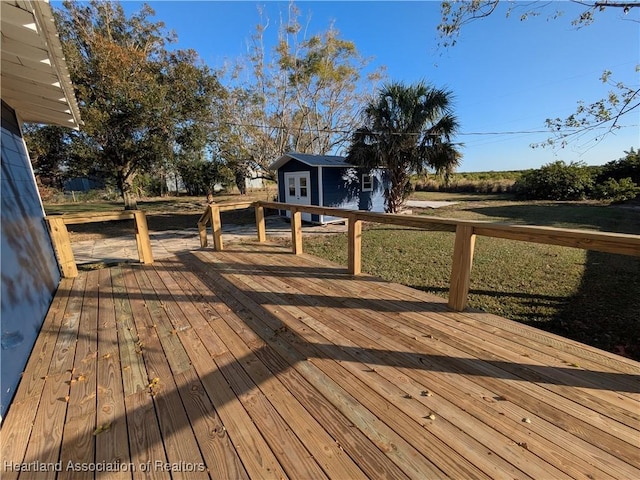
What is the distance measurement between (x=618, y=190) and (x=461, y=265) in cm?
1801

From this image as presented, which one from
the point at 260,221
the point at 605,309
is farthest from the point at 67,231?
the point at 605,309

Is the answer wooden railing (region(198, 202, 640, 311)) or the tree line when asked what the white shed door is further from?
wooden railing (region(198, 202, 640, 311))

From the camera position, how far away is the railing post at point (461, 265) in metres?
2.41

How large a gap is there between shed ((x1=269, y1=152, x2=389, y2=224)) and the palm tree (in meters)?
1.50

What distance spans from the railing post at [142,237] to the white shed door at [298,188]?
642cm

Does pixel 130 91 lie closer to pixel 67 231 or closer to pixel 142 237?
pixel 67 231

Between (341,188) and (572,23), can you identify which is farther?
(341,188)

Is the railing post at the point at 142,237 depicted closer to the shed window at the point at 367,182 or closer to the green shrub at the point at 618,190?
the shed window at the point at 367,182

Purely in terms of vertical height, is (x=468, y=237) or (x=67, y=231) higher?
(x=468, y=237)

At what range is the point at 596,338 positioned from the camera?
274 cm

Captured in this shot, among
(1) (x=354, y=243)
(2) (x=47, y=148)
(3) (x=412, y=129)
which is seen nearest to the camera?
(1) (x=354, y=243)

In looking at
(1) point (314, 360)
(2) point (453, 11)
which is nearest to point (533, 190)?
(2) point (453, 11)

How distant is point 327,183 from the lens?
9.98m

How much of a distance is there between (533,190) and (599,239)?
18.9 meters
